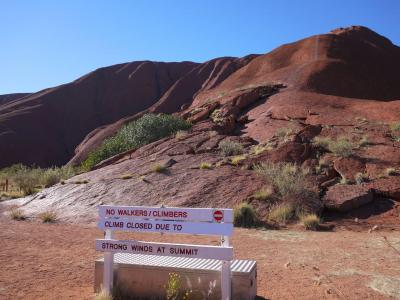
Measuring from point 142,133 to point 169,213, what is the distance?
24173 mm

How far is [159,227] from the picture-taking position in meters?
6.29

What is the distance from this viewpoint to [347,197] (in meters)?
15.0

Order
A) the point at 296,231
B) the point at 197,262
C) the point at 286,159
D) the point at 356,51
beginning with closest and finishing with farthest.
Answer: the point at 197,262 → the point at 296,231 → the point at 286,159 → the point at 356,51

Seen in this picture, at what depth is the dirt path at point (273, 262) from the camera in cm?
688

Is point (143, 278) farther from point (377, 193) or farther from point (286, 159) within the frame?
point (286, 159)

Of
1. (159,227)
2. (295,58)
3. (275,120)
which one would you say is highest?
(295,58)

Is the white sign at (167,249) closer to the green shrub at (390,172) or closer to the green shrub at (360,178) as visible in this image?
the green shrub at (360,178)

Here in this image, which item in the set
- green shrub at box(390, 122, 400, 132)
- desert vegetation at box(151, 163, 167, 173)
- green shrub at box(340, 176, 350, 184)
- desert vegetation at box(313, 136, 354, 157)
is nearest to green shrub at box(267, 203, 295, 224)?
green shrub at box(340, 176, 350, 184)

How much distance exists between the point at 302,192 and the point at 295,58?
34.0 m

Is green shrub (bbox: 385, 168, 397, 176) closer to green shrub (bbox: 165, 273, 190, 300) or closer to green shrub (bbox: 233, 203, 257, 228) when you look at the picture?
green shrub (bbox: 233, 203, 257, 228)

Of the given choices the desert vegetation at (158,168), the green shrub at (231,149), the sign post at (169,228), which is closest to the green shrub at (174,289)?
the sign post at (169,228)

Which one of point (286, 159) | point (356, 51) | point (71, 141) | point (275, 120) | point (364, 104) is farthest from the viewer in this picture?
point (71, 141)

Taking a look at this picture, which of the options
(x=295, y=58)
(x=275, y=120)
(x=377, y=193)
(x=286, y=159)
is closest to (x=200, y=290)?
(x=377, y=193)

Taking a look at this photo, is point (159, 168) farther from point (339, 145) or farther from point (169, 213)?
point (169, 213)
